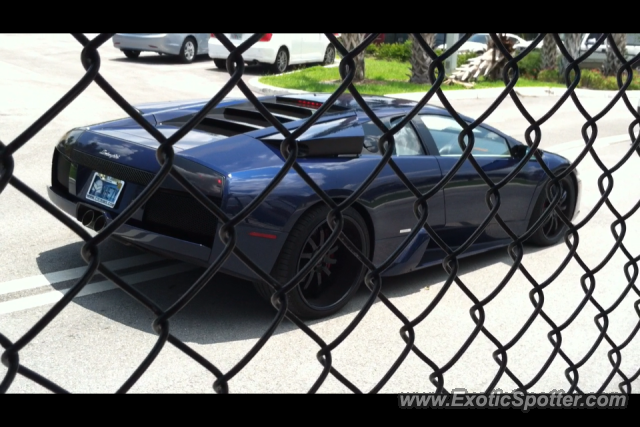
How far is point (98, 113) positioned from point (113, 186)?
306 inches

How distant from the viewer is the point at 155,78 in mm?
17578

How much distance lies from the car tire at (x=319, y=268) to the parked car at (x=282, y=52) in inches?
556

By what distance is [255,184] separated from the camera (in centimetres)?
412

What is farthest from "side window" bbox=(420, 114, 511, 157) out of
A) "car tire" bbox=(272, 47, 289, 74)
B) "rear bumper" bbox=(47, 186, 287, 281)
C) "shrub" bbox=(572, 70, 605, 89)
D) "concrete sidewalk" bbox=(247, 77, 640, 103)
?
"shrub" bbox=(572, 70, 605, 89)

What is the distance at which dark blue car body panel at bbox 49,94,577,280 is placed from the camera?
13.7 ft

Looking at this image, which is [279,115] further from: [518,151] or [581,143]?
[581,143]

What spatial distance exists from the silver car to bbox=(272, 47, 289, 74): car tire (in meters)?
1.99

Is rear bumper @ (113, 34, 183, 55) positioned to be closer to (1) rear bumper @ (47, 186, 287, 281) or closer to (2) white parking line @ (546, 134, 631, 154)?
(2) white parking line @ (546, 134, 631, 154)

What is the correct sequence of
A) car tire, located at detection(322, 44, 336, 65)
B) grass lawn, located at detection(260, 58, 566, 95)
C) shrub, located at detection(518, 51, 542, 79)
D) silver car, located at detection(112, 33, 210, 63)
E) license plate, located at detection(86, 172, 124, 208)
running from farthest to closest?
shrub, located at detection(518, 51, 542, 79), car tire, located at detection(322, 44, 336, 65), silver car, located at detection(112, 33, 210, 63), grass lawn, located at detection(260, 58, 566, 95), license plate, located at detection(86, 172, 124, 208)

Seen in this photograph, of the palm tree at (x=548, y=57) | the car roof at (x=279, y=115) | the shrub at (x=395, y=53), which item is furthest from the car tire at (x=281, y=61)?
the car roof at (x=279, y=115)

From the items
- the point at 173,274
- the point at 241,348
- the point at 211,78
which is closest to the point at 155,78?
the point at 211,78

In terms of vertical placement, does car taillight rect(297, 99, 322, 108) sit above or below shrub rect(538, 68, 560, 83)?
above

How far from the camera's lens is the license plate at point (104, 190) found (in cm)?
443
